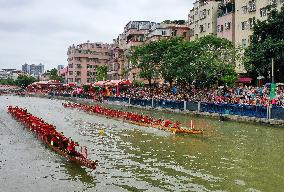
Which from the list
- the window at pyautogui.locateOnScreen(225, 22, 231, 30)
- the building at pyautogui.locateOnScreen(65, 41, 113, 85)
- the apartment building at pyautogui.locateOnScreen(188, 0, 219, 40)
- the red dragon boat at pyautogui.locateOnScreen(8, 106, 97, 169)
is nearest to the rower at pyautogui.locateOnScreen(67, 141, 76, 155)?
the red dragon boat at pyautogui.locateOnScreen(8, 106, 97, 169)

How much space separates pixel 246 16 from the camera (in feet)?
223

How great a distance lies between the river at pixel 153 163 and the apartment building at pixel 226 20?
3732 cm

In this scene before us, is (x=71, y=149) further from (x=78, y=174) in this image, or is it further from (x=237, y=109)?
(x=237, y=109)

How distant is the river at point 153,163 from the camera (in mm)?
19484

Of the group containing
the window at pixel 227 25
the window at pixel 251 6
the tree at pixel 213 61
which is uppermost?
the window at pixel 251 6

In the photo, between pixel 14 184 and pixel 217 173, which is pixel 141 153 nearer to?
pixel 217 173

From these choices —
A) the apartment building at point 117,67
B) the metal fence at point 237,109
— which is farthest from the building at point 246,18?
the apartment building at point 117,67

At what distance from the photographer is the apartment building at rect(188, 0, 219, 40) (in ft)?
264

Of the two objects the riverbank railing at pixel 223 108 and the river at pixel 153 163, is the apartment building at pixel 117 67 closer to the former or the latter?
the riverbank railing at pixel 223 108

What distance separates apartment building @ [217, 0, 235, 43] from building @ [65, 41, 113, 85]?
111 m

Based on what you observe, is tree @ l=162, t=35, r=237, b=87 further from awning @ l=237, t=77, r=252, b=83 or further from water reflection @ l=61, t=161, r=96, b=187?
water reflection @ l=61, t=161, r=96, b=187

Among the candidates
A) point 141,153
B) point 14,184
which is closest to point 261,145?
point 141,153

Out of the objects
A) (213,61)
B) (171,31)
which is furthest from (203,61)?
(171,31)

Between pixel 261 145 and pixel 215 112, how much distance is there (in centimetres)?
1833
